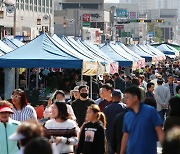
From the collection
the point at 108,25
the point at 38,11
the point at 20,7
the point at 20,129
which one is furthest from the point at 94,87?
the point at 108,25

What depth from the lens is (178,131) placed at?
508 centimetres

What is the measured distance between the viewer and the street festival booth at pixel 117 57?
102 ft

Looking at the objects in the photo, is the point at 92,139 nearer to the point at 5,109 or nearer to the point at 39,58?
the point at 5,109

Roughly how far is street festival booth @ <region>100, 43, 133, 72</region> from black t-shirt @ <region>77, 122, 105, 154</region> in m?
21.2

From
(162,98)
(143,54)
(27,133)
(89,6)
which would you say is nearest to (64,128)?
(27,133)

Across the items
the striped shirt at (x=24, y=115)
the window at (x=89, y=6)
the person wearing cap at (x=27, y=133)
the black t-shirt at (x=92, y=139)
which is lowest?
the black t-shirt at (x=92, y=139)

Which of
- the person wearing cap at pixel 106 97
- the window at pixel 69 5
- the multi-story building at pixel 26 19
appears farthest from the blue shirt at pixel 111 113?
the window at pixel 69 5

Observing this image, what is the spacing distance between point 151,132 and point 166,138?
369cm

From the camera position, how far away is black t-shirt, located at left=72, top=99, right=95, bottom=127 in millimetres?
13320

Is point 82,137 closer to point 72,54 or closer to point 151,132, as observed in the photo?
point 151,132

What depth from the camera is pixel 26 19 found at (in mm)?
71250

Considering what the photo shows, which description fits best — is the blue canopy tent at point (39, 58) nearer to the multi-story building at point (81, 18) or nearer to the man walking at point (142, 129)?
the man walking at point (142, 129)

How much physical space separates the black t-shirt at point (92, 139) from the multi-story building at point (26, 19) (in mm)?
51001

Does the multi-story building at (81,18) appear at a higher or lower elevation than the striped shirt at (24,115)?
higher
